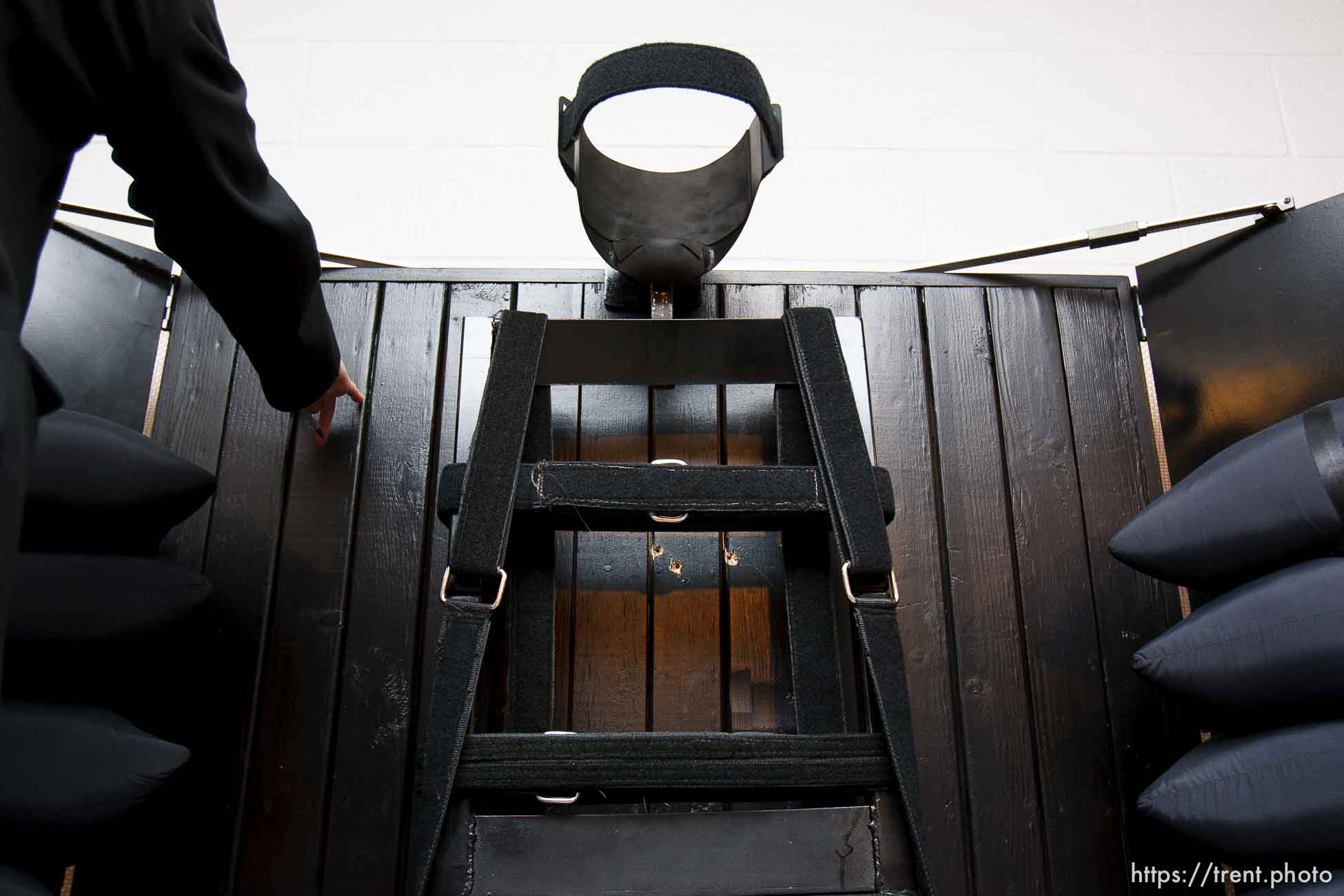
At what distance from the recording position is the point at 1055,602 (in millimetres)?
1085

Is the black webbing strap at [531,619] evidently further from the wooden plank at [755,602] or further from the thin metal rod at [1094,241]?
the thin metal rod at [1094,241]

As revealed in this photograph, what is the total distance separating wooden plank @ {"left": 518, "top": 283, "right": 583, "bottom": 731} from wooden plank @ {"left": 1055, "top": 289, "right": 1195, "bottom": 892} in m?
0.55

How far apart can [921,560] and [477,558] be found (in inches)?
19.6

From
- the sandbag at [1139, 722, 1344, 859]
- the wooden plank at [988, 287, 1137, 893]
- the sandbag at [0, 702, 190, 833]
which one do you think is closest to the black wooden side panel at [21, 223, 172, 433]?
the sandbag at [0, 702, 190, 833]

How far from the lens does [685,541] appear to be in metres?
1.09

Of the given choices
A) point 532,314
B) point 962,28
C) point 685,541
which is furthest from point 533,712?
point 962,28

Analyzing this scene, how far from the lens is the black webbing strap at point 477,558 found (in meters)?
0.78

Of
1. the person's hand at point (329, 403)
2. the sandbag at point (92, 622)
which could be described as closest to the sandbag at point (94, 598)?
the sandbag at point (92, 622)

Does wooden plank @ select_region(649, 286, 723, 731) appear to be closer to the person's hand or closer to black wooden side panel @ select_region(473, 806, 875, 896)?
black wooden side panel @ select_region(473, 806, 875, 896)

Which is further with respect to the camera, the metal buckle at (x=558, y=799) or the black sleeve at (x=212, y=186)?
the metal buckle at (x=558, y=799)

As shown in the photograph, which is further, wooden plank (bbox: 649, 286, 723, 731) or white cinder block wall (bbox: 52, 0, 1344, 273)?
white cinder block wall (bbox: 52, 0, 1344, 273)

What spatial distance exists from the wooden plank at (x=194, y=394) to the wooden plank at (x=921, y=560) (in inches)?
28.6

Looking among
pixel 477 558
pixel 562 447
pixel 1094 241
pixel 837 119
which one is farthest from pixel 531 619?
pixel 837 119

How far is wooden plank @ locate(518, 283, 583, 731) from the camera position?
1041 mm
